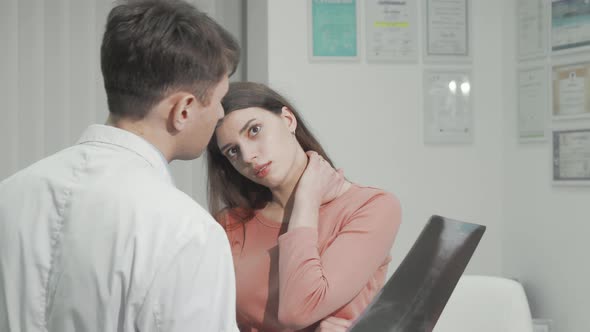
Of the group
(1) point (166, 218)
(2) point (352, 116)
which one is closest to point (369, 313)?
(1) point (166, 218)

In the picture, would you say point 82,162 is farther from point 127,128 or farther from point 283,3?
point 283,3

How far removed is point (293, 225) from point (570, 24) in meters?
1.86

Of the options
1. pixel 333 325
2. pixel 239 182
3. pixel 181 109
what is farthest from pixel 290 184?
pixel 181 109

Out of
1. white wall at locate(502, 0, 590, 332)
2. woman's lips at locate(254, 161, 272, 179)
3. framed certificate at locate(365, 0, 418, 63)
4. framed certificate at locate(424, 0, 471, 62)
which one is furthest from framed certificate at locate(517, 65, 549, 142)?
woman's lips at locate(254, 161, 272, 179)

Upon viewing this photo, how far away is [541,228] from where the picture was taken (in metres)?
3.08

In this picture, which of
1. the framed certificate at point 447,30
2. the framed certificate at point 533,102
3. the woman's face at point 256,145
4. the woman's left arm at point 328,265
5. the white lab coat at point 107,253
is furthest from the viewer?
the framed certificate at point 447,30

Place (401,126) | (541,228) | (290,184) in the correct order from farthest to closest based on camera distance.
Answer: (401,126)
(541,228)
(290,184)

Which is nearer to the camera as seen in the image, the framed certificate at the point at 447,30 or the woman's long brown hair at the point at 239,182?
the woman's long brown hair at the point at 239,182

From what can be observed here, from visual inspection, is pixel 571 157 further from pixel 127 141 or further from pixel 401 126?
pixel 127 141

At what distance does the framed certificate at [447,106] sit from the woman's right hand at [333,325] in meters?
1.90

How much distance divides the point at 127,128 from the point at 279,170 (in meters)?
0.72

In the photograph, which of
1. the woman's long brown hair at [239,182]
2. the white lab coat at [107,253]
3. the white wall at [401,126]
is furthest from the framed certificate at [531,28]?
the white lab coat at [107,253]

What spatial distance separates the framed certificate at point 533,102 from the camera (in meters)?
A: 3.04

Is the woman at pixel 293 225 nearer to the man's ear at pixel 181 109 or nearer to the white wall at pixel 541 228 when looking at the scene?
the man's ear at pixel 181 109
